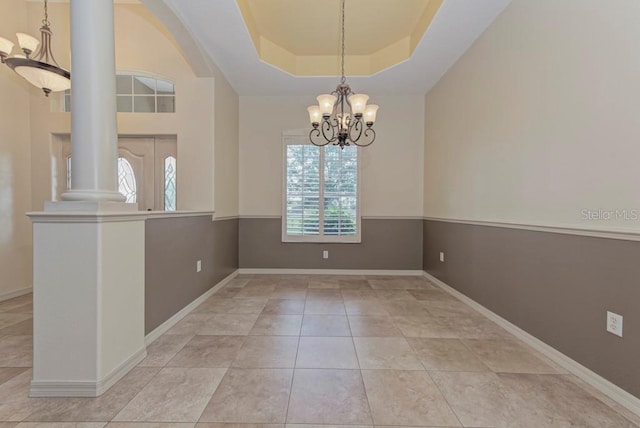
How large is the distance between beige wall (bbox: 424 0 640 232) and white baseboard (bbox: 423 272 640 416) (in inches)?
36.0

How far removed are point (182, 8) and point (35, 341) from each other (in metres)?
2.84

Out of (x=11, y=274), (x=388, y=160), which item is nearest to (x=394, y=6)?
(x=388, y=160)

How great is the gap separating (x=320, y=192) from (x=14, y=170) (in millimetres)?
3876

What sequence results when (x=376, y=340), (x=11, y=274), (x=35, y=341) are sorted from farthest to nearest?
1. (x=11, y=274)
2. (x=376, y=340)
3. (x=35, y=341)

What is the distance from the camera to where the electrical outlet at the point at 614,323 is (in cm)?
164

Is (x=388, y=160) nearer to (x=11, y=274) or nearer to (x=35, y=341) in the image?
(x=35, y=341)

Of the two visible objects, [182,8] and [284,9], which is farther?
[284,9]

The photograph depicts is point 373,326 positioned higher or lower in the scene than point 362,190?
lower

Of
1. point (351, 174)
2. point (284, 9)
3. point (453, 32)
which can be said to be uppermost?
point (284, 9)

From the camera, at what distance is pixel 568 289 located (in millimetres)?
1984

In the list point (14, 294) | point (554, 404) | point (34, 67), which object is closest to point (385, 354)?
point (554, 404)

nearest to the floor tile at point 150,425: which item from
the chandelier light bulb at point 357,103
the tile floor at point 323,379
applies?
the tile floor at point 323,379

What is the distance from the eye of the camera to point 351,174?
466 centimetres

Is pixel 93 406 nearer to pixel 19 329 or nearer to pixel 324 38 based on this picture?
pixel 19 329
